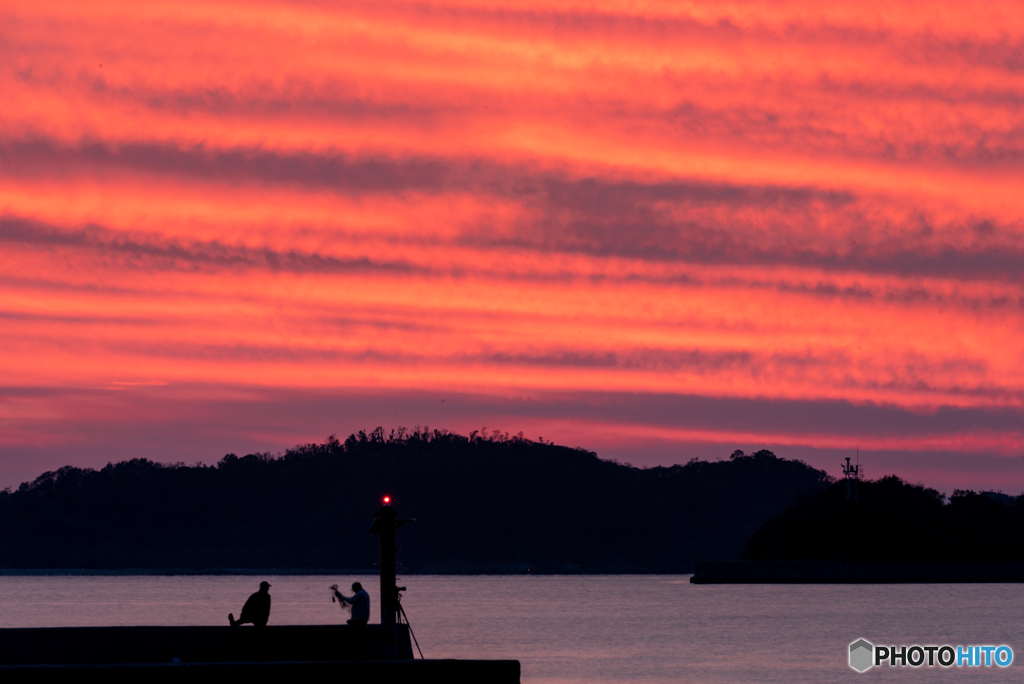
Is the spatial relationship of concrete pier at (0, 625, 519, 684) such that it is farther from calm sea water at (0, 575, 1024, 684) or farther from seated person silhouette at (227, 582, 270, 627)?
calm sea water at (0, 575, 1024, 684)

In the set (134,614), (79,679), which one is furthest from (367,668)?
(134,614)

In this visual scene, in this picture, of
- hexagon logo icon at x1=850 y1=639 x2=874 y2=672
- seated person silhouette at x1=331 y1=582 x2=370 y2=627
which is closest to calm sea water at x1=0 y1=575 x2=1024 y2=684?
hexagon logo icon at x1=850 y1=639 x2=874 y2=672

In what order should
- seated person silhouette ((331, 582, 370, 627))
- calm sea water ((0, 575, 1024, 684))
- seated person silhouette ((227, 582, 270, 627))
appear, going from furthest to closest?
calm sea water ((0, 575, 1024, 684)) < seated person silhouette ((331, 582, 370, 627)) < seated person silhouette ((227, 582, 270, 627))

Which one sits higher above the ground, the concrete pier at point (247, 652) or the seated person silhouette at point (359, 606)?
the seated person silhouette at point (359, 606)

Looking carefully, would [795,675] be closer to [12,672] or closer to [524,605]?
[12,672]

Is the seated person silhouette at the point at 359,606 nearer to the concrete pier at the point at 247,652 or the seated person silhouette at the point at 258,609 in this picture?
the concrete pier at the point at 247,652

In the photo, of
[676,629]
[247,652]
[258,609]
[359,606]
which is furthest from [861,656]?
[247,652]

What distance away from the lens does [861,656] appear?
8844cm

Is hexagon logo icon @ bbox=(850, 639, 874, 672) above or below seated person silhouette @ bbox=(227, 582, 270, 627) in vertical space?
below

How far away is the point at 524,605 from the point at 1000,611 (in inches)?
Answer: 2441

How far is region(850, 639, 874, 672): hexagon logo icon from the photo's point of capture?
268 ft

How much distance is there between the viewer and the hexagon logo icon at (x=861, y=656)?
81.6 meters

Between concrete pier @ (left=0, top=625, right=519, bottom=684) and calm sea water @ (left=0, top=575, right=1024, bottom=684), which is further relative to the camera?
calm sea water @ (left=0, top=575, right=1024, bottom=684)

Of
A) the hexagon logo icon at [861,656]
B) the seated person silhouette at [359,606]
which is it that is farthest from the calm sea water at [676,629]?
the seated person silhouette at [359,606]
